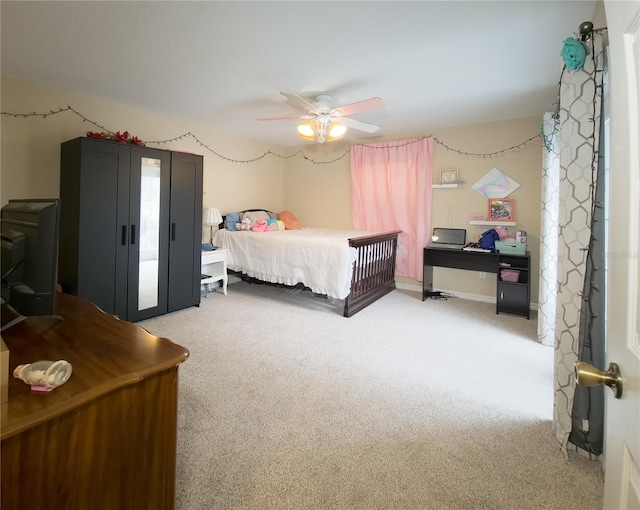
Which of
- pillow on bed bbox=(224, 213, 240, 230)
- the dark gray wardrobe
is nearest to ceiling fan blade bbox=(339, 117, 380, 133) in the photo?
the dark gray wardrobe

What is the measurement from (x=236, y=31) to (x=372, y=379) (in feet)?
8.39

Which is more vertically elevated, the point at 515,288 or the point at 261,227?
the point at 261,227

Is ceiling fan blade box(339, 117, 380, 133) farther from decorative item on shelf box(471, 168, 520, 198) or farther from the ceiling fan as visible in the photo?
decorative item on shelf box(471, 168, 520, 198)

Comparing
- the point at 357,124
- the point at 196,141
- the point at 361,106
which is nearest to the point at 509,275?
the point at 357,124

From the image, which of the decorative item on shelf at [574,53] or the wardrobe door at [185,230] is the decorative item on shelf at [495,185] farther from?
the wardrobe door at [185,230]

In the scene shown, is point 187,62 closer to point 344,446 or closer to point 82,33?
point 82,33

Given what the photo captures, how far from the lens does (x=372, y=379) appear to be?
7.97 ft

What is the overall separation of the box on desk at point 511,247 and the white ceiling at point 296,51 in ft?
4.98

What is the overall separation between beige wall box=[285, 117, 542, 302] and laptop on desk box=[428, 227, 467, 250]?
0.14 meters

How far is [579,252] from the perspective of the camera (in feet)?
5.74

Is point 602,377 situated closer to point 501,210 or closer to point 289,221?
point 501,210

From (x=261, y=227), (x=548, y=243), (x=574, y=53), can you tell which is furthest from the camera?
(x=261, y=227)

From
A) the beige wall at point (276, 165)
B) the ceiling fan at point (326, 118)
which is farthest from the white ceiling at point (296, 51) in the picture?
the beige wall at point (276, 165)

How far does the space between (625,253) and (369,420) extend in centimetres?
165
